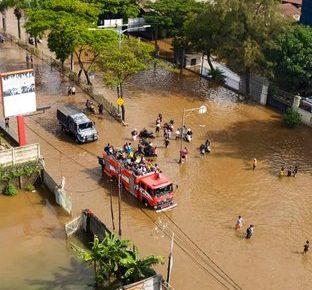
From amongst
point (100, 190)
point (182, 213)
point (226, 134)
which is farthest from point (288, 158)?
point (100, 190)

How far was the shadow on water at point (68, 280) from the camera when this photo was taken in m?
28.2

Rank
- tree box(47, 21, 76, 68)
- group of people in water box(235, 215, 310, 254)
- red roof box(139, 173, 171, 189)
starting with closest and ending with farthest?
group of people in water box(235, 215, 310, 254)
red roof box(139, 173, 171, 189)
tree box(47, 21, 76, 68)

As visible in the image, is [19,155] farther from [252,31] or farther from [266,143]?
[252,31]

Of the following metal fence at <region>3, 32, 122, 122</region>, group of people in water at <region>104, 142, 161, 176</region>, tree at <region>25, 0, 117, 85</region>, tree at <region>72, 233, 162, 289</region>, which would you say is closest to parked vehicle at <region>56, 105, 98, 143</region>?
group of people in water at <region>104, 142, 161, 176</region>

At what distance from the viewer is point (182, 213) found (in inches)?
1369

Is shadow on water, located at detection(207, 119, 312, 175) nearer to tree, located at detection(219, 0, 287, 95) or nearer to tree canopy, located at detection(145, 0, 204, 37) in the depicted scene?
tree, located at detection(219, 0, 287, 95)

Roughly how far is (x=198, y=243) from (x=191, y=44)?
3415 cm

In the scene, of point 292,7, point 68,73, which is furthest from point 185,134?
point 292,7

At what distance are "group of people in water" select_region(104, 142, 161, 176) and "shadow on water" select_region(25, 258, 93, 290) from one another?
Result: 8.35m

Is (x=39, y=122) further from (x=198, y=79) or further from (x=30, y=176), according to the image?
(x=198, y=79)

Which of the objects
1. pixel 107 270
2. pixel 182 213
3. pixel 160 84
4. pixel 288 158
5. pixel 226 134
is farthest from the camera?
pixel 160 84

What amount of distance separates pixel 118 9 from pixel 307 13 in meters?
25.0

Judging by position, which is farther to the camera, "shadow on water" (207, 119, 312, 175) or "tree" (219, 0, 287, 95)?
"tree" (219, 0, 287, 95)

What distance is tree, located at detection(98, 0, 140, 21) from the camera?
231ft
